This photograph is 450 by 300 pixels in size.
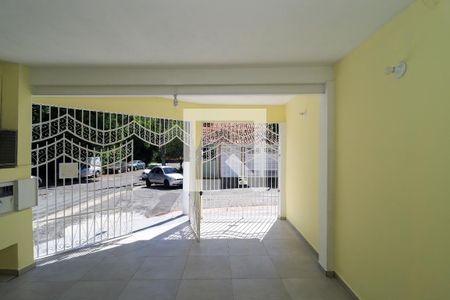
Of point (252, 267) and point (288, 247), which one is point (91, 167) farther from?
point (288, 247)

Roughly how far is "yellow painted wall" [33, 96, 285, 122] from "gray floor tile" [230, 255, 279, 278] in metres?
3.22

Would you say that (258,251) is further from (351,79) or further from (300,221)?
(351,79)

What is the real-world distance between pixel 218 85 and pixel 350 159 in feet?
6.28

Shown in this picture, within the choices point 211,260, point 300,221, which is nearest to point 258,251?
point 211,260

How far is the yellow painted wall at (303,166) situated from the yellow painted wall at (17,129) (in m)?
4.10

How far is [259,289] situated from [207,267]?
917 millimetres

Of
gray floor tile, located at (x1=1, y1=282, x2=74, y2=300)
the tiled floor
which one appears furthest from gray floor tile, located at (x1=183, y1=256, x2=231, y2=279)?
gray floor tile, located at (x1=1, y1=282, x2=74, y2=300)

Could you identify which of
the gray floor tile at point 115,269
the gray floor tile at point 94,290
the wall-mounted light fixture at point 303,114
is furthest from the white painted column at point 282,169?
the gray floor tile at point 94,290

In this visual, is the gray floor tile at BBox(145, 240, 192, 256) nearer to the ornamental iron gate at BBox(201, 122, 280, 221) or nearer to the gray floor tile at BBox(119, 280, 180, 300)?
the gray floor tile at BBox(119, 280, 180, 300)

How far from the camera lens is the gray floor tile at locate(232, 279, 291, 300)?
Result: 10.6 feet

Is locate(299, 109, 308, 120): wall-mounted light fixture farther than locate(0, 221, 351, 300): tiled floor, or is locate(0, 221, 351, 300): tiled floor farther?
locate(299, 109, 308, 120): wall-mounted light fixture

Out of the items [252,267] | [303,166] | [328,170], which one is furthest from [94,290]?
[303,166]

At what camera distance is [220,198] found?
7.38 meters

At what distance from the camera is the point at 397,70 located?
2295 mm
